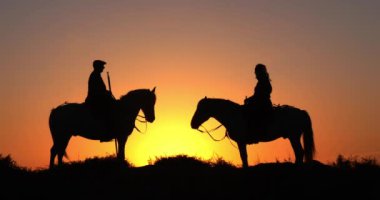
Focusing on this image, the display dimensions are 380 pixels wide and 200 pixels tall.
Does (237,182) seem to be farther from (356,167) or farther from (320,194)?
(356,167)

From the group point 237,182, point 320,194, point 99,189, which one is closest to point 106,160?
point 99,189

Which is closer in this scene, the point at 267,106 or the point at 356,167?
the point at 356,167

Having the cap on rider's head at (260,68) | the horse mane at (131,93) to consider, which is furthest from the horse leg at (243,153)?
the horse mane at (131,93)

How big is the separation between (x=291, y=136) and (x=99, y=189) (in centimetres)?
703

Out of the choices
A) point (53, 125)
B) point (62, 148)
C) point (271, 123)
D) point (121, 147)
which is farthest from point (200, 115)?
point (53, 125)

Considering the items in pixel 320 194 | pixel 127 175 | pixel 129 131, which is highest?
pixel 129 131

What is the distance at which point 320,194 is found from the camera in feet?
52.5

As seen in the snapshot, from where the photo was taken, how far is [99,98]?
21047 mm

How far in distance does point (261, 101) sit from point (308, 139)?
2123mm

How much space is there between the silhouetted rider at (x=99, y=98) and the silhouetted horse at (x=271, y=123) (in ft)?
9.09

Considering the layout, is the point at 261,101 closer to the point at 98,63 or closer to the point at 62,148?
the point at 98,63

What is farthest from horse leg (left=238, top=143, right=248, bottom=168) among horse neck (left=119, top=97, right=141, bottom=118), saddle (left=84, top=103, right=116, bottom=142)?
saddle (left=84, top=103, right=116, bottom=142)

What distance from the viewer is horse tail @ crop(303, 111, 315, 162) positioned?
2083 centimetres

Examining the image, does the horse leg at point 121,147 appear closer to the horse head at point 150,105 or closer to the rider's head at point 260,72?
the horse head at point 150,105
